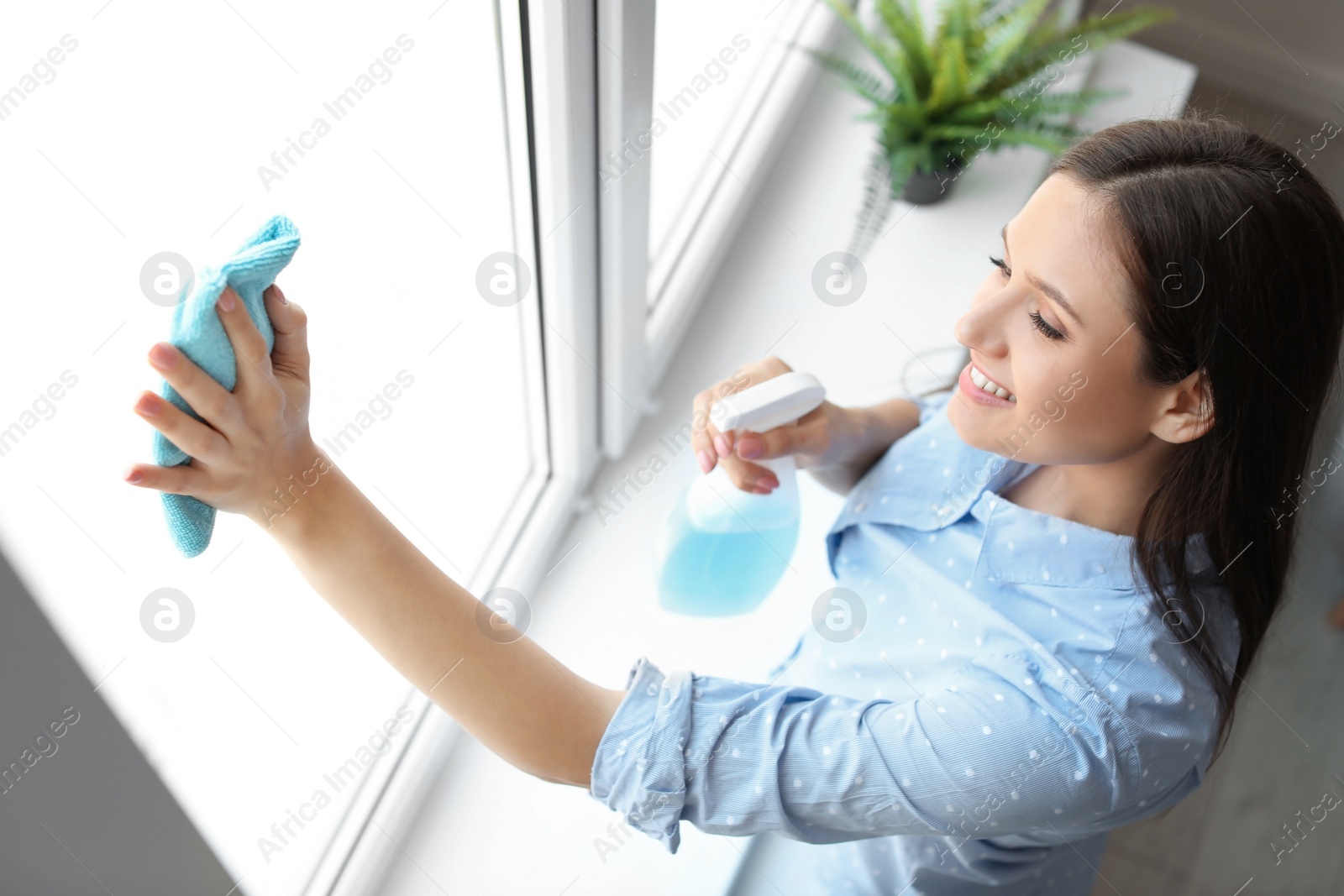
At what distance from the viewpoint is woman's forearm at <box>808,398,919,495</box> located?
2.99 ft

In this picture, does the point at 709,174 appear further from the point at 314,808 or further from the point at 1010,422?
the point at 314,808

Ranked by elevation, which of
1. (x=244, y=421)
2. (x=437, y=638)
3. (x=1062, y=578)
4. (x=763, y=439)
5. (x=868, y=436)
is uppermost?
(x=244, y=421)

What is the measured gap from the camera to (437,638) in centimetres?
56

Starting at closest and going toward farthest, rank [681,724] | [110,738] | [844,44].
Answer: [110,738] → [681,724] → [844,44]

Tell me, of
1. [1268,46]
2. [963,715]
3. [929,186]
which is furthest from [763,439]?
[1268,46]

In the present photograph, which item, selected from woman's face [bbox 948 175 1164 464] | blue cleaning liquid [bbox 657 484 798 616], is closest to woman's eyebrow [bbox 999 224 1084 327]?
woman's face [bbox 948 175 1164 464]

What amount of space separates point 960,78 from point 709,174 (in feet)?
1.23

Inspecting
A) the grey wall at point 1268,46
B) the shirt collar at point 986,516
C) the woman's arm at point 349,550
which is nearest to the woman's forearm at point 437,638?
the woman's arm at point 349,550

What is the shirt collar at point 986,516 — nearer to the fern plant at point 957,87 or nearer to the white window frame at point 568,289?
the white window frame at point 568,289

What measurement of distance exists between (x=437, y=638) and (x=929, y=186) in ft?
3.53

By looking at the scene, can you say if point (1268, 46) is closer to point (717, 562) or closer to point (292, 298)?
point (717, 562)

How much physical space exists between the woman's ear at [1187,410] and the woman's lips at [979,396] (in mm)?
101

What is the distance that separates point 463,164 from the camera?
782mm

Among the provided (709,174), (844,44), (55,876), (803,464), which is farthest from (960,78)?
(55,876)
